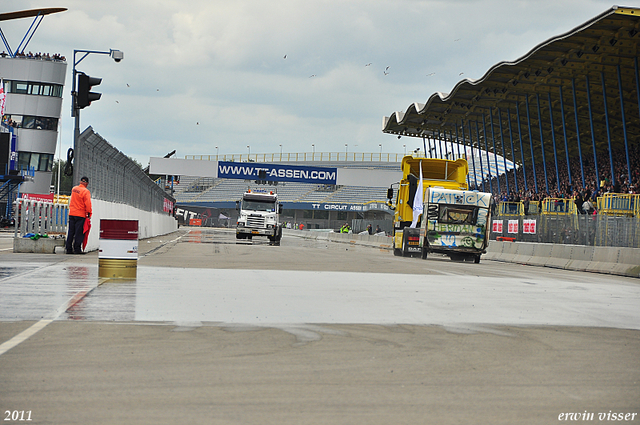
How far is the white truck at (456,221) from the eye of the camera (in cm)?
2548

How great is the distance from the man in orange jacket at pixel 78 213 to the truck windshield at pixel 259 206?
21.7 metres

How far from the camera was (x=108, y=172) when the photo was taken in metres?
23.9

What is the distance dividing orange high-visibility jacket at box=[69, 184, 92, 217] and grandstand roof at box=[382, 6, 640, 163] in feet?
75.7

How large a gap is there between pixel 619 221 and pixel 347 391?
770 inches

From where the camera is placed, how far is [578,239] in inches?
985

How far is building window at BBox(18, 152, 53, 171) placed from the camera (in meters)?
75.4

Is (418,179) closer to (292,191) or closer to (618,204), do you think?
(618,204)

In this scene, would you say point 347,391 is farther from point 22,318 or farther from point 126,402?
point 22,318

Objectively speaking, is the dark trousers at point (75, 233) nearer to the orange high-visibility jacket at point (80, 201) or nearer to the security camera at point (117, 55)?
the orange high-visibility jacket at point (80, 201)

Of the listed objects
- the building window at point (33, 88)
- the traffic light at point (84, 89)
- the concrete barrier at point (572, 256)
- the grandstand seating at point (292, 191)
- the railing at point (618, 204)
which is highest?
the building window at point (33, 88)

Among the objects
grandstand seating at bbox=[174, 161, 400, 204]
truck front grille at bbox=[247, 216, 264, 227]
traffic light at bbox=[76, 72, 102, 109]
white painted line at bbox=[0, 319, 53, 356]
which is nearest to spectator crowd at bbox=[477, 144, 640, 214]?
truck front grille at bbox=[247, 216, 264, 227]

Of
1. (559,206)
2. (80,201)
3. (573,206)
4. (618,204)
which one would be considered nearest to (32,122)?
(559,206)

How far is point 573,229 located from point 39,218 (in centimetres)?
1768

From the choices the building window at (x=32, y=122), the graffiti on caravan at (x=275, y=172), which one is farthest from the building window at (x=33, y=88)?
the graffiti on caravan at (x=275, y=172)
